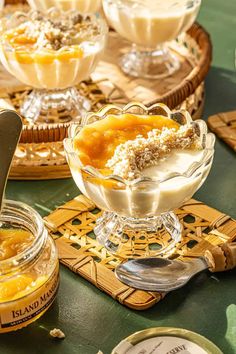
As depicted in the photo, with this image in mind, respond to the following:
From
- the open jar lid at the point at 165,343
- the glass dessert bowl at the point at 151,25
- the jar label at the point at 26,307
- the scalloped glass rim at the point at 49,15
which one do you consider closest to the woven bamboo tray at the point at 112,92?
the glass dessert bowl at the point at 151,25

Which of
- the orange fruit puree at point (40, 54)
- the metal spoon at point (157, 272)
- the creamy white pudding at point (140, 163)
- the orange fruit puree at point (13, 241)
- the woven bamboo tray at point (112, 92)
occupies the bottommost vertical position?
the woven bamboo tray at point (112, 92)

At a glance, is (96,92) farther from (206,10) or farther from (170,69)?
(206,10)

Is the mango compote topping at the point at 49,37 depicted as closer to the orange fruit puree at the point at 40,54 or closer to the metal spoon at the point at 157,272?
the orange fruit puree at the point at 40,54

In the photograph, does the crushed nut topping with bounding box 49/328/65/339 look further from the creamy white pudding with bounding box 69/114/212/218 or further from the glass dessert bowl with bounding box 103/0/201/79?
the glass dessert bowl with bounding box 103/0/201/79

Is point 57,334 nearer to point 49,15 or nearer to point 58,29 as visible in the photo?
point 58,29

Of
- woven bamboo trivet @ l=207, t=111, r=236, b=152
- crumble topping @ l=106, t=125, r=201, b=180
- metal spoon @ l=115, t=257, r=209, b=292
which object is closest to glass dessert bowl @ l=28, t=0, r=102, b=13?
woven bamboo trivet @ l=207, t=111, r=236, b=152
